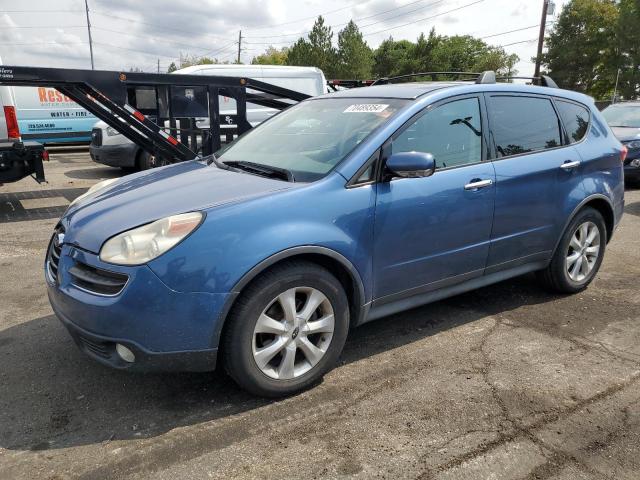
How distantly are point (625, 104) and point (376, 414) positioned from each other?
1171 centimetres

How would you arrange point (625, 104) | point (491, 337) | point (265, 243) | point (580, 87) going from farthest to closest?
point (580, 87) → point (625, 104) → point (491, 337) → point (265, 243)

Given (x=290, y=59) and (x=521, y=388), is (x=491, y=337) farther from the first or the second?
(x=290, y=59)

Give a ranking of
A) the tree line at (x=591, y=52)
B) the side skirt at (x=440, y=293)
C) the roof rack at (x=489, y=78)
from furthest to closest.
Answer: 1. the tree line at (x=591, y=52)
2. the roof rack at (x=489, y=78)
3. the side skirt at (x=440, y=293)

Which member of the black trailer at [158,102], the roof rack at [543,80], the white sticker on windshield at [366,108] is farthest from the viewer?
the black trailer at [158,102]

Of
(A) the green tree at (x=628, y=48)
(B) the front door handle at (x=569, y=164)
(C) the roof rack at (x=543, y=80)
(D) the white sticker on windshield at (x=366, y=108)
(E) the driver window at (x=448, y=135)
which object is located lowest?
(B) the front door handle at (x=569, y=164)

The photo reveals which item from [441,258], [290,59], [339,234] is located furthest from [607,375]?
[290,59]

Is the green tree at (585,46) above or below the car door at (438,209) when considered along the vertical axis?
above

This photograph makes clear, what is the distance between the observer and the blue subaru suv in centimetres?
249

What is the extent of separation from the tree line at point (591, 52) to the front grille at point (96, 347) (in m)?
45.1

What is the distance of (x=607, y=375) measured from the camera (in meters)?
3.13

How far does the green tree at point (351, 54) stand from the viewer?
172 feet

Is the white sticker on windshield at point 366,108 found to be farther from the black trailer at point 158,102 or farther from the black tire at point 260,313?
the black trailer at point 158,102

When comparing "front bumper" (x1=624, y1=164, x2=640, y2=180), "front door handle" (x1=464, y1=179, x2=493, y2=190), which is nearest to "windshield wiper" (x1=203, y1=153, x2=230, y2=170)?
"front door handle" (x1=464, y1=179, x2=493, y2=190)

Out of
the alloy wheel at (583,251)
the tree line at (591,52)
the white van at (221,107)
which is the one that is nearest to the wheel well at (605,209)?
the alloy wheel at (583,251)
